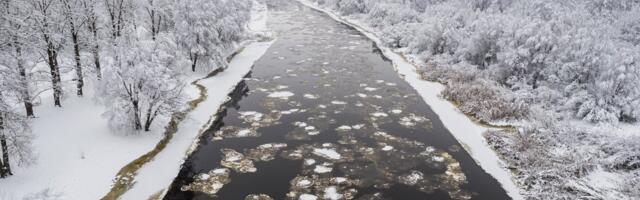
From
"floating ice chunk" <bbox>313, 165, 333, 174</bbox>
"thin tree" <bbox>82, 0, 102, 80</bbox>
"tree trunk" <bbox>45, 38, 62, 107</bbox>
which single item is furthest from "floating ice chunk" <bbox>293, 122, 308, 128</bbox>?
"tree trunk" <bbox>45, 38, 62, 107</bbox>

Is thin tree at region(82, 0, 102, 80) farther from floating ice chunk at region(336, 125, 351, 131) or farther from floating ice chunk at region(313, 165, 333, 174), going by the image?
floating ice chunk at region(313, 165, 333, 174)

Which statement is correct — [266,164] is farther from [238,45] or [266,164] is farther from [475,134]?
[238,45]

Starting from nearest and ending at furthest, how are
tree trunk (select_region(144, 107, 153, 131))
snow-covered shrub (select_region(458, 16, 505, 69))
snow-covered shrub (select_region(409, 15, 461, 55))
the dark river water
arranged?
the dark river water → tree trunk (select_region(144, 107, 153, 131)) → snow-covered shrub (select_region(458, 16, 505, 69)) → snow-covered shrub (select_region(409, 15, 461, 55))

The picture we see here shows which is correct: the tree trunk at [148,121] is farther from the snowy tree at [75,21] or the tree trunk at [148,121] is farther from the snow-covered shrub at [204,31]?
the snow-covered shrub at [204,31]

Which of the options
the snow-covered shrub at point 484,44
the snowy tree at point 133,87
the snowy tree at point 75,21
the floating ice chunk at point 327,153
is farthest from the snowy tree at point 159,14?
the snow-covered shrub at point 484,44

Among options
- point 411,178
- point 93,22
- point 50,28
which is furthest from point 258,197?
point 93,22

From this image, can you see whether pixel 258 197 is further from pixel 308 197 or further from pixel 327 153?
pixel 327 153
